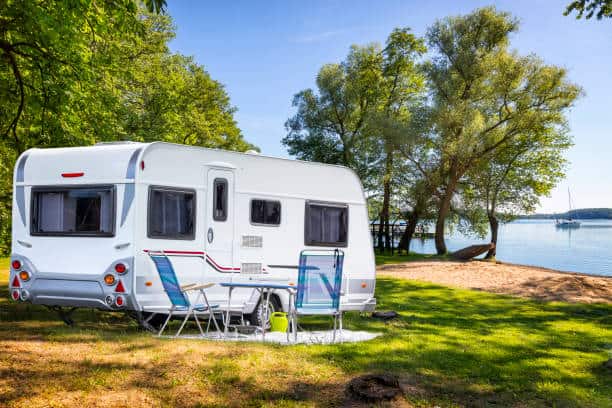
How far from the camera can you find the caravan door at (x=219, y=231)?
872 centimetres

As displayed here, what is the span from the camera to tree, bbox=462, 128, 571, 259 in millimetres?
32000

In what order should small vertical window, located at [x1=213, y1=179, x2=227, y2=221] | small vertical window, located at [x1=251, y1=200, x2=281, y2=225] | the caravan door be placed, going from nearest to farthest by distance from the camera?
the caravan door, small vertical window, located at [x1=213, y1=179, x2=227, y2=221], small vertical window, located at [x1=251, y1=200, x2=281, y2=225]

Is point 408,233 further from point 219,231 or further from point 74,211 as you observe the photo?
point 74,211

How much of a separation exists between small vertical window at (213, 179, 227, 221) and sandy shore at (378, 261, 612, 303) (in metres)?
11.8

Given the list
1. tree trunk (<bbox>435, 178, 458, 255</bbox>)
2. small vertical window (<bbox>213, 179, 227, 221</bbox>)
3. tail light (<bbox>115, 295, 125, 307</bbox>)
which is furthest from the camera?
tree trunk (<bbox>435, 178, 458, 255</bbox>)

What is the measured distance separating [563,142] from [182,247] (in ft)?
105

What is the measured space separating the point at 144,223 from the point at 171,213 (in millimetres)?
491

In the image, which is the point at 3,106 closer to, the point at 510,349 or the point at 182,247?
the point at 182,247

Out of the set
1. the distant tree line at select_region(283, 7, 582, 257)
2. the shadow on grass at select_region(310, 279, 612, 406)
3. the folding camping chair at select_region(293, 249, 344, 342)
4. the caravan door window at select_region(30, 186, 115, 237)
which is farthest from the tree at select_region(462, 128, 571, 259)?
the caravan door window at select_region(30, 186, 115, 237)

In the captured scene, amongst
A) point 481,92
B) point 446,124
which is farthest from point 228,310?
point 481,92

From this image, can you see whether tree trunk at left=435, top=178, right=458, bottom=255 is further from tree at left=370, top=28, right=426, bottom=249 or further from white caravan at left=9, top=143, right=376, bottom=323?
white caravan at left=9, top=143, right=376, bottom=323

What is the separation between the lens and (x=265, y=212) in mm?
9422

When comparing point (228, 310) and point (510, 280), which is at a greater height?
point (228, 310)

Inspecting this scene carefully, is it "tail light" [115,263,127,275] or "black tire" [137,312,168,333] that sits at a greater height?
"tail light" [115,263,127,275]
